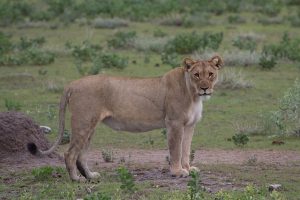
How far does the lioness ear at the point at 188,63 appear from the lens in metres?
9.71

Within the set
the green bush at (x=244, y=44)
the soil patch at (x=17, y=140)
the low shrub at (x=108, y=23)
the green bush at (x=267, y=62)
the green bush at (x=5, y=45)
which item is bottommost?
the low shrub at (x=108, y=23)

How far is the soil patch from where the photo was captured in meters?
10.8

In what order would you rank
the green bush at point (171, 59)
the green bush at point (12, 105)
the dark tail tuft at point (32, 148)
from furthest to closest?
the green bush at point (171, 59) → the green bush at point (12, 105) → the dark tail tuft at point (32, 148)

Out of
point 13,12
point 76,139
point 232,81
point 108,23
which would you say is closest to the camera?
point 76,139

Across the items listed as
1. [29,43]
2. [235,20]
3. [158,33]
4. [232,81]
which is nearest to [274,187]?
[232,81]

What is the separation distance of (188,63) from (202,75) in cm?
24

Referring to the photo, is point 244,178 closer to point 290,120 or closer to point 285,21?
point 290,120

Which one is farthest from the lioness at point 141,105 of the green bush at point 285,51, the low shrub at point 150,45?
the low shrub at point 150,45

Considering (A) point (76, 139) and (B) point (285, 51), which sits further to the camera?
(B) point (285, 51)

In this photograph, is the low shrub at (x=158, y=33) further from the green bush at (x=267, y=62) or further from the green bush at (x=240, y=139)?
the green bush at (x=240, y=139)

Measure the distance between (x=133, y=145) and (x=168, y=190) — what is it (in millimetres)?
4037

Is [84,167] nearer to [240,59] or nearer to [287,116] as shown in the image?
[287,116]

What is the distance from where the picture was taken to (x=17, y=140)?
10.9 m

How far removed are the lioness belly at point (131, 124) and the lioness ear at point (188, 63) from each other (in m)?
0.65
